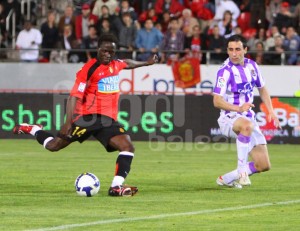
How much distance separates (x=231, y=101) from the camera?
14.3m

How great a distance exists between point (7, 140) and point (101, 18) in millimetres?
3980

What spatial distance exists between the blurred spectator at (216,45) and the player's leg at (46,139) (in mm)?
10945

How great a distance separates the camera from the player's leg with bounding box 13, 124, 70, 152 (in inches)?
551

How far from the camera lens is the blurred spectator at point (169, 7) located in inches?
1063

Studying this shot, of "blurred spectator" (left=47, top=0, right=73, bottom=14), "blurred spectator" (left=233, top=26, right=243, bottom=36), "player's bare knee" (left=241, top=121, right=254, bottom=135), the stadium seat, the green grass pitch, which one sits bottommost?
the green grass pitch

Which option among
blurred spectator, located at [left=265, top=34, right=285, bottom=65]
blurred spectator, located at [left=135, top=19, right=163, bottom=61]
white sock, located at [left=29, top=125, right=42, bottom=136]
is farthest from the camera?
blurred spectator, located at [left=135, top=19, right=163, bottom=61]

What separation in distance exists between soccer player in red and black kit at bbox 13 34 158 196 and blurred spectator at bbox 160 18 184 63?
11.7 m

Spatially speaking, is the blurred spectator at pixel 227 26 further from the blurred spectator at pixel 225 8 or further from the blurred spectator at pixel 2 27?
the blurred spectator at pixel 2 27

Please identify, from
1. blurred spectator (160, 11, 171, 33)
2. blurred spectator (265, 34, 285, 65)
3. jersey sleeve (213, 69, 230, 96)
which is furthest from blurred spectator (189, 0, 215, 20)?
jersey sleeve (213, 69, 230, 96)

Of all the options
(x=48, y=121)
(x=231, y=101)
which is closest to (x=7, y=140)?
(x=48, y=121)

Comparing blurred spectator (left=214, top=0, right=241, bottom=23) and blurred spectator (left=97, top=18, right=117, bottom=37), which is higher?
blurred spectator (left=214, top=0, right=241, bottom=23)

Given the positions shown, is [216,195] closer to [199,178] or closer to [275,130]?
[199,178]

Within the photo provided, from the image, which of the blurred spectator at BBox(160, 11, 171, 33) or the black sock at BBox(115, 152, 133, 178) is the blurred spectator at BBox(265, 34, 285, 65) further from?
the black sock at BBox(115, 152, 133, 178)

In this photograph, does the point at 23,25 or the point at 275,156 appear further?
the point at 23,25
